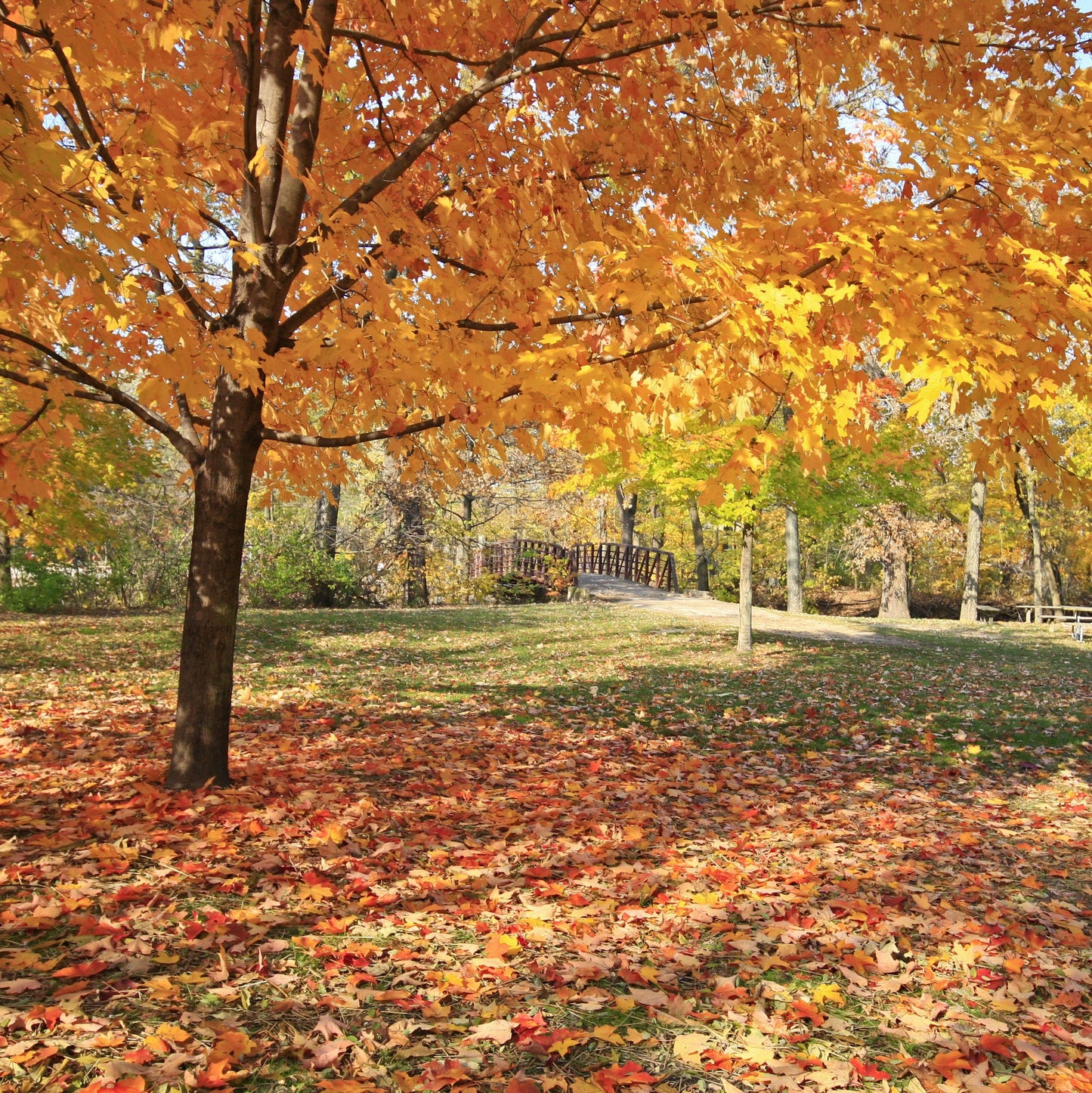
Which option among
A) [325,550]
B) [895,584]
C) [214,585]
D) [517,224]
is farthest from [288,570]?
[895,584]

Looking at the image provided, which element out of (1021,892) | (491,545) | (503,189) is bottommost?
(1021,892)

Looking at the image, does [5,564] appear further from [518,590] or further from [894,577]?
[894,577]

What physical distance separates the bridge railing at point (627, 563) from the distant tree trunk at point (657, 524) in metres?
2.23

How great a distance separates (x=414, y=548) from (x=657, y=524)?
15182 millimetres

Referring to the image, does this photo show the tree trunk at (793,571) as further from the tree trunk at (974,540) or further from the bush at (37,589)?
the bush at (37,589)

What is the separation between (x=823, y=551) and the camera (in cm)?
4031

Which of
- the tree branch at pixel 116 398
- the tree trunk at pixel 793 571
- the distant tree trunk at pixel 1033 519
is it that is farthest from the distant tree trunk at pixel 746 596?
the distant tree trunk at pixel 1033 519

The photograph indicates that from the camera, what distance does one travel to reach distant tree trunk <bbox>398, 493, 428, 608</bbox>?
67.1 ft

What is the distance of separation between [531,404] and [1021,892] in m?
3.72

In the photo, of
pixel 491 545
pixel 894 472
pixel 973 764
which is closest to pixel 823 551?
pixel 491 545

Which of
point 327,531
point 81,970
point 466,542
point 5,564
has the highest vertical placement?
point 327,531

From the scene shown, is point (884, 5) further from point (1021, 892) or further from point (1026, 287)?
point (1021, 892)

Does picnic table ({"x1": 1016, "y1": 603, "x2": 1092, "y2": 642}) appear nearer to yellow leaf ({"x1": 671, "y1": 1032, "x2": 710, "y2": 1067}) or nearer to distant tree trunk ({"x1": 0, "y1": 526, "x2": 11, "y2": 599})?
yellow leaf ({"x1": 671, "y1": 1032, "x2": 710, "y2": 1067})

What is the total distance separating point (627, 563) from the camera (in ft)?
97.8
